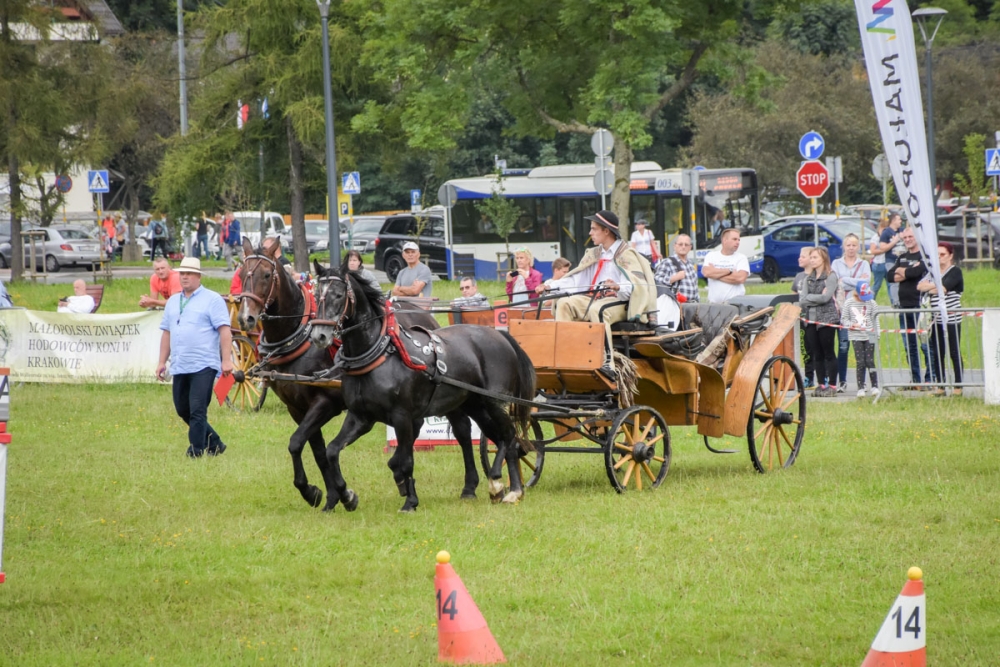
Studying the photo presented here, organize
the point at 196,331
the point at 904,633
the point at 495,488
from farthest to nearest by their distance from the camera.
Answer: the point at 196,331, the point at 495,488, the point at 904,633

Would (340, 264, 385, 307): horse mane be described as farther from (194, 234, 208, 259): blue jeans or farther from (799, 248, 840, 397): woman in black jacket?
(194, 234, 208, 259): blue jeans

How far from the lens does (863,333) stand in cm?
1612

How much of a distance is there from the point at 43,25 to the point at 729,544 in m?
29.6

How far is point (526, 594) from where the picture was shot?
7.26 metres

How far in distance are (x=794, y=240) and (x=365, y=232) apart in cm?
1930

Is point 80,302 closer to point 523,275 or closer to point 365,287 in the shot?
point 523,275

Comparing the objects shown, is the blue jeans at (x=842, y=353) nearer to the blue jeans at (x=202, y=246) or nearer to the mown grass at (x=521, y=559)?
the mown grass at (x=521, y=559)

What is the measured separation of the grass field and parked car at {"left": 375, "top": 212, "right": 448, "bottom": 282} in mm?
26065

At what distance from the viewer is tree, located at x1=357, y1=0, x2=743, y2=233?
2941 centimetres

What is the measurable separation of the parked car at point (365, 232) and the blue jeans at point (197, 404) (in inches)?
1368

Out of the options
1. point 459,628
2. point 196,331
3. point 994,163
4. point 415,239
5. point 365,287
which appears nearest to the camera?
point 459,628

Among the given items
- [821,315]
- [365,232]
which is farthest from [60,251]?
[821,315]

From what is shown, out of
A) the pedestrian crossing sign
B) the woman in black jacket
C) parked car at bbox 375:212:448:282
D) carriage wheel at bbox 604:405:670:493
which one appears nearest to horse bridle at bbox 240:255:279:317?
carriage wheel at bbox 604:405:670:493

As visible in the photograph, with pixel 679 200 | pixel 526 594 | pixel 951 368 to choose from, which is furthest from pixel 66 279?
pixel 526 594
